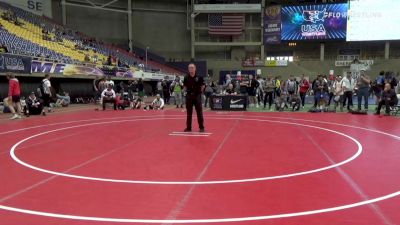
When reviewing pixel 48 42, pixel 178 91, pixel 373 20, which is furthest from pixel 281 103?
pixel 373 20

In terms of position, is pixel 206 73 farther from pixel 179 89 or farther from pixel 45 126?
pixel 45 126

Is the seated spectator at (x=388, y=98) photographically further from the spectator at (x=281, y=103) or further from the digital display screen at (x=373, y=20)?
the digital display screen at (x=373, y=20)

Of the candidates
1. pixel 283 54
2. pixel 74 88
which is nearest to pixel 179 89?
pixel 74 88

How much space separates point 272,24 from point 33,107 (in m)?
33.9

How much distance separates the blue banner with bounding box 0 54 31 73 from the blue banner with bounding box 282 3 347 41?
3074cm

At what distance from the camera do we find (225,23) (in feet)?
153

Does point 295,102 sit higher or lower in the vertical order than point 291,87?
lower

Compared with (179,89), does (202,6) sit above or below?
above

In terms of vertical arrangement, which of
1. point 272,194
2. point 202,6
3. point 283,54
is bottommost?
point 272,194

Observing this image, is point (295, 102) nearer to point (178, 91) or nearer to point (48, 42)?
point (178, 91)

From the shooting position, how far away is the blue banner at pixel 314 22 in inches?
1695

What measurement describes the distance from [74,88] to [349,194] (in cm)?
2468

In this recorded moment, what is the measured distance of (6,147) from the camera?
913 centimetres

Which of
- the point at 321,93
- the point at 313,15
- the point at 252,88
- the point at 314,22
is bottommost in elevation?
the point at 321,93
